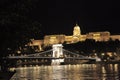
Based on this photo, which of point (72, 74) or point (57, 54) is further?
point (57, 54)

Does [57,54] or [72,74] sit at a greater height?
[57,54]

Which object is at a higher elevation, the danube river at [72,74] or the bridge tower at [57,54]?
the bridge tower at [57,54]

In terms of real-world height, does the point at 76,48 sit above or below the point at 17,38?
above

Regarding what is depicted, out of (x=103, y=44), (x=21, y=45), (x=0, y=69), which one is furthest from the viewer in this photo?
(x=103, y=44)

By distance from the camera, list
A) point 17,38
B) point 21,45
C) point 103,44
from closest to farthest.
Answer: point 17,38, point 21,45, point 103,44

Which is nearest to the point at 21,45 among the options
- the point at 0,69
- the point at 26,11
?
the point at 26,11

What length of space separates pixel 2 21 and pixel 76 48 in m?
147

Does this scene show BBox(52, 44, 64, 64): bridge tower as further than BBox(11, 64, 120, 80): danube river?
Yes

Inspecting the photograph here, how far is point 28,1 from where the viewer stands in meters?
11.6

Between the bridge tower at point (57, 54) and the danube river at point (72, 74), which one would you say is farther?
the bridge tower at point (57, 54)

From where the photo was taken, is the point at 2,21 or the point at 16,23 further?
the point at 16,23

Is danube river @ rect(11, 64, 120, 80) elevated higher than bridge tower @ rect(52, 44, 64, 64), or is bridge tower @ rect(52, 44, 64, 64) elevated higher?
bridge tower @ rect(52, 44, 64, 64)

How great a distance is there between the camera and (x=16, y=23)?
38.0ft

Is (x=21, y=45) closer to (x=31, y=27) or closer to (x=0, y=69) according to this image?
(x=31, y=27)
